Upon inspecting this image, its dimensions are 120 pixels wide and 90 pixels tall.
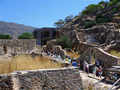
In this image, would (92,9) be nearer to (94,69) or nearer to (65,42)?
(65,42)

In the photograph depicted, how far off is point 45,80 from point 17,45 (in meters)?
10.0

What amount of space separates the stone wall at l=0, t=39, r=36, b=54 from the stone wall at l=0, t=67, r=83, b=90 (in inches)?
368

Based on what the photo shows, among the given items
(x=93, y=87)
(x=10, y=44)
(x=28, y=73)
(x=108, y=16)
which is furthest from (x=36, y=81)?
(x=108, y=16)

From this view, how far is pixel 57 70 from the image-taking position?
638 centimetres

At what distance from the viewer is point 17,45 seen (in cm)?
1523

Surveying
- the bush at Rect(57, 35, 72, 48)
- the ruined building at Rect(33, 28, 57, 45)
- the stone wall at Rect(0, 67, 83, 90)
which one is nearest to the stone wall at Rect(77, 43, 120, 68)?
the stone wall at Rect(0, 67, 83, 90)

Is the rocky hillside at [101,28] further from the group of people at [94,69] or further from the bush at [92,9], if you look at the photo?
the group of people at [94,69]

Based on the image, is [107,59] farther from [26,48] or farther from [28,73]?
[26,48]

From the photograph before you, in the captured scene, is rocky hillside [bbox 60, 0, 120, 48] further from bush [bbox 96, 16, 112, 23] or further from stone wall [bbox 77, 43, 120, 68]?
stone wall [bbox 77, 43, 120, 68]

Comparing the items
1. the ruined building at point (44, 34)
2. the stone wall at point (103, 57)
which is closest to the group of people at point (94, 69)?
the stone wall at point (103, 57)

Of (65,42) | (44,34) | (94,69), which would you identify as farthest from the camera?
(44,34)

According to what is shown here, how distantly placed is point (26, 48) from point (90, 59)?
7.62 metres

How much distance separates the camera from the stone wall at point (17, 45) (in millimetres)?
14508

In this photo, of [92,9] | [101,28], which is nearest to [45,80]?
[101,28]
